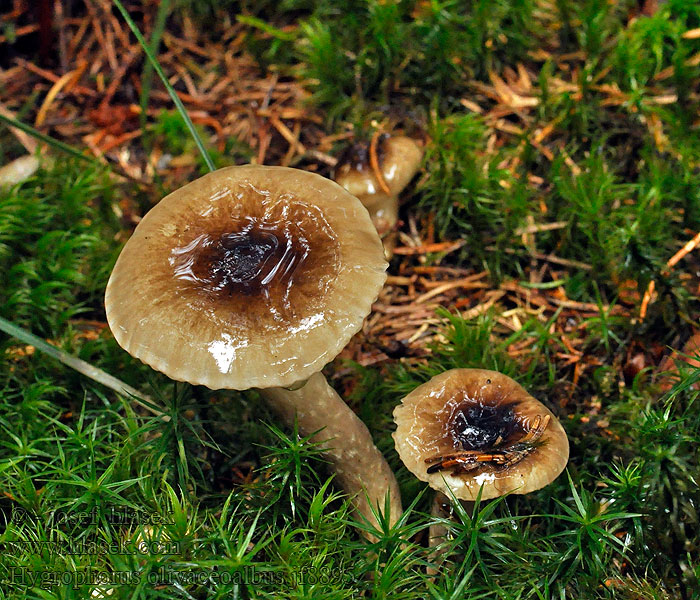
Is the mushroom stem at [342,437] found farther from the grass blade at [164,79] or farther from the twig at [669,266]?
the twig at [669,266]

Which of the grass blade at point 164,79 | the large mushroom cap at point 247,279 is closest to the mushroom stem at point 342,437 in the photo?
the large mushroom cap at point 247,279

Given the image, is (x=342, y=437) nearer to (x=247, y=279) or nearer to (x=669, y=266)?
(x=247, y=279)

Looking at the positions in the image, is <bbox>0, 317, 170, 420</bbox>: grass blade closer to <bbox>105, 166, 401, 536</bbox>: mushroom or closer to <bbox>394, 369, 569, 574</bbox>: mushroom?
<bbox>105, 166, 401, 536</bbox>: mushroom

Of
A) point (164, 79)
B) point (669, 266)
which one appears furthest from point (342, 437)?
point (669, 266)

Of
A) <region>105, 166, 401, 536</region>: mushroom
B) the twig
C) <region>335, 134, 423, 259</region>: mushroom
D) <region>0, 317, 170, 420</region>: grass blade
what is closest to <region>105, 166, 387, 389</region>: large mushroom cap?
<region>105, 166, 401, 536</region>: mushroom

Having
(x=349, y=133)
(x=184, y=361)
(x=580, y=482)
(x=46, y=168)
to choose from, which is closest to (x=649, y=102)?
(x=349, y=133)

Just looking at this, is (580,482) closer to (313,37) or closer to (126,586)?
(126,586)
